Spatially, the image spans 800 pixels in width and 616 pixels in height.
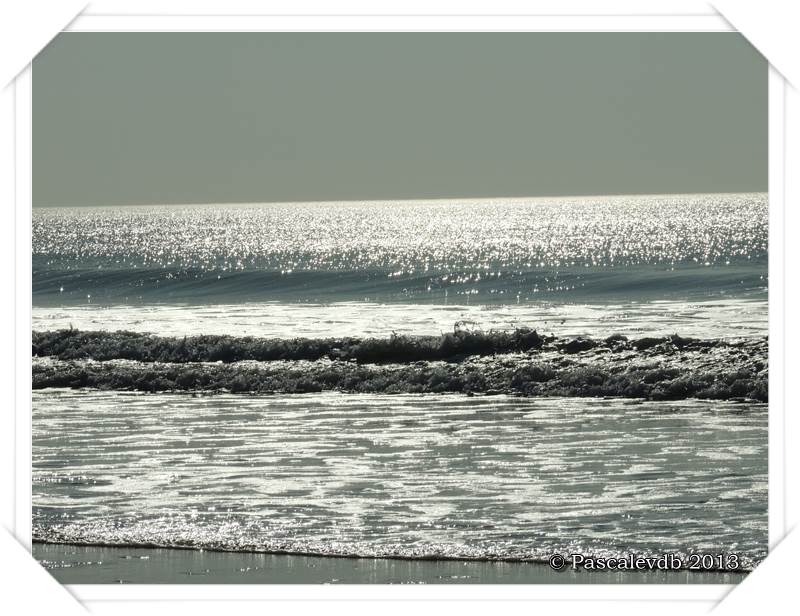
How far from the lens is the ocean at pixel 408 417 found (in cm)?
402

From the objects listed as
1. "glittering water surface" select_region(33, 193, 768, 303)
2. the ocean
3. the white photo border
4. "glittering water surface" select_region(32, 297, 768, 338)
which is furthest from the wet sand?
"glittering water surface" select_region(32, 297, 768, 338)

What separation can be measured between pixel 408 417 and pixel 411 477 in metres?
1.27

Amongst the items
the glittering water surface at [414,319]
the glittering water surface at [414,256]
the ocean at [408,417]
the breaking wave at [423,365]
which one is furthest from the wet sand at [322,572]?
the glittering water surface at [414,319]

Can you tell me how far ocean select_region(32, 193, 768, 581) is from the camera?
4.02 m

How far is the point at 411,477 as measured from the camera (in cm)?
462

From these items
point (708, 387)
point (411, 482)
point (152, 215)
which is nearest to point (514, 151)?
point (708, 387)

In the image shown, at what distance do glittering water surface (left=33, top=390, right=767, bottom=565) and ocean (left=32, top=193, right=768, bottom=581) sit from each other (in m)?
0.01

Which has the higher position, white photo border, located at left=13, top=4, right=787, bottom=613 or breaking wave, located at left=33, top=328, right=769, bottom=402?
white photo border, located at left=13, top=4, right=787, bottom=613

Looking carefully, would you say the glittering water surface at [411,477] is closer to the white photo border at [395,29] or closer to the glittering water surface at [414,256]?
the white photo border at [395,29]

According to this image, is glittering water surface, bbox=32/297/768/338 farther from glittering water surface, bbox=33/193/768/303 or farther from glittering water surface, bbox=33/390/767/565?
glittering water surface, bbox=33/390/767/565

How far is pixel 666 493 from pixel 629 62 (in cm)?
281

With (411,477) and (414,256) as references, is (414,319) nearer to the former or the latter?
(411,477)

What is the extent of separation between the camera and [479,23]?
3879 mm

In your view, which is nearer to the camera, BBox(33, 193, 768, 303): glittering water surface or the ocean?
the ocean
